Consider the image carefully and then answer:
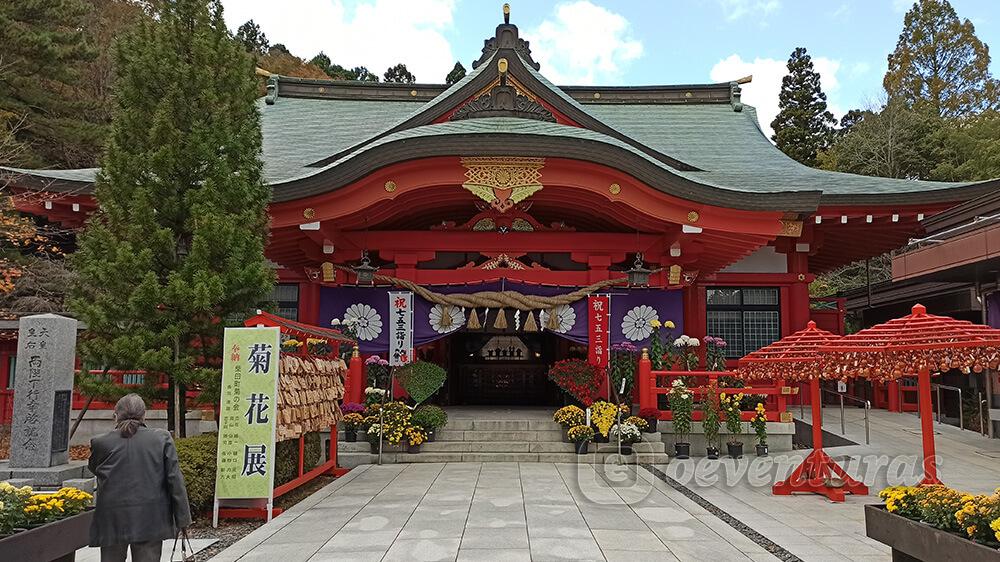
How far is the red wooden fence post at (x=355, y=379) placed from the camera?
11.5m

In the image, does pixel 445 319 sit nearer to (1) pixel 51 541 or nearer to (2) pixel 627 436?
(2) pixel 627 436

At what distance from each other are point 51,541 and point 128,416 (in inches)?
34.8

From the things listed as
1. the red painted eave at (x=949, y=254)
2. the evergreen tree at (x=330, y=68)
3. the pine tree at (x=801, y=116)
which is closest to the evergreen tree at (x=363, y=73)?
the evergreen tree at (x=330, y=68)

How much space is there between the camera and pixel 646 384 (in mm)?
11383

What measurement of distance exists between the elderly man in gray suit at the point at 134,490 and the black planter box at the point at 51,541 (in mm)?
265

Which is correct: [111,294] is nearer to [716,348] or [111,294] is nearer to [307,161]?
[307,161]

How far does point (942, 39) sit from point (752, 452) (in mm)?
33554

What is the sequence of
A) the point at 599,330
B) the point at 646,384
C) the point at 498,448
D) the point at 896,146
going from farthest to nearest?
the point at 896,146 → the point at 599,330 → the point at 646,384 → the point at 498,448

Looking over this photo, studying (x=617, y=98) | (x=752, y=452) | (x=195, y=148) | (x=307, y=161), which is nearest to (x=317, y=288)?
(x=307, y=161)

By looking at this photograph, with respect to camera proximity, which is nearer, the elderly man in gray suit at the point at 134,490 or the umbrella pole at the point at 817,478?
the elderly man in gray suit at the point at 134,490

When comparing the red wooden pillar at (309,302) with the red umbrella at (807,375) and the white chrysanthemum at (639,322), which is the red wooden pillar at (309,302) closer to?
the white chrysanthemum at (639,322)

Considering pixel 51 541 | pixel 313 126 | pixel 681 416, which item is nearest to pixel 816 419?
pixel 681 416

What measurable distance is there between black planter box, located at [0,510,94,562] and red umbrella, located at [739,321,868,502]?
7088 mm

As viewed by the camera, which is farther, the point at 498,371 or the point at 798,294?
Result: the point at 498,371
